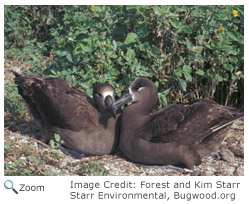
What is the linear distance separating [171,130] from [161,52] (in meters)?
1.37

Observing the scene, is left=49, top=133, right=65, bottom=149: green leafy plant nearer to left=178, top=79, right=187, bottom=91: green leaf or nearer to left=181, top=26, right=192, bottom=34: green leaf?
left=178, top=79, right=187, bottom=91: green leaf

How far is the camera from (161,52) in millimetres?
6211

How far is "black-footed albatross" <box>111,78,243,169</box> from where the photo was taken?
5.25 metres

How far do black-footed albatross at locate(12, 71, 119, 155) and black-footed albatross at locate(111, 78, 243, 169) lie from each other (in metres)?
0.21

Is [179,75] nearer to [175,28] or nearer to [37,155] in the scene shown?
[175,28]

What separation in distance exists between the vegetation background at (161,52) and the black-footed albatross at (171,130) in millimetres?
664

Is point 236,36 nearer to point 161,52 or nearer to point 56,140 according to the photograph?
point 161,52

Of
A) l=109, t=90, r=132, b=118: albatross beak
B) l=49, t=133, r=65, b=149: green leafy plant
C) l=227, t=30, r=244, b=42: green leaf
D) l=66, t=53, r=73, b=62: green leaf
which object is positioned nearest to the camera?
l=49, t=133, r=65, b=149: green leafy plant

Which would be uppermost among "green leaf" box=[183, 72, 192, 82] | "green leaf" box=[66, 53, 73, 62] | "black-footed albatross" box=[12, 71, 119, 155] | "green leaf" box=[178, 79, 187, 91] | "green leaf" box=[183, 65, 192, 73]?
"green leaf" box=[66, 53, 73, 62]

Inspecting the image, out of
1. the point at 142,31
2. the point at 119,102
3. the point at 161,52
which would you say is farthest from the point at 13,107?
the point at 161,52
